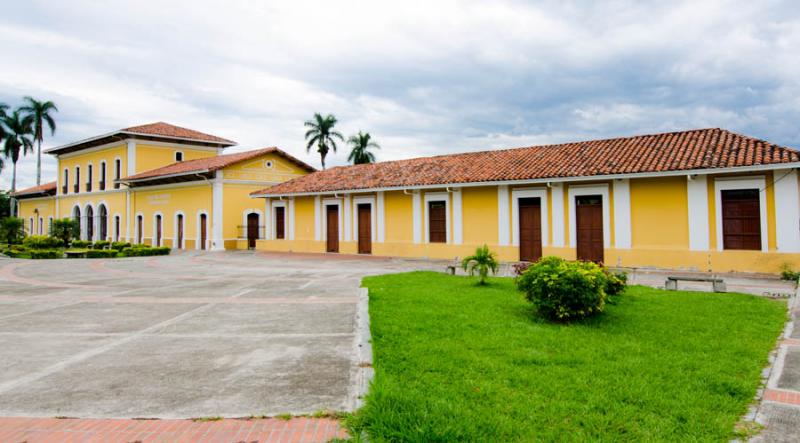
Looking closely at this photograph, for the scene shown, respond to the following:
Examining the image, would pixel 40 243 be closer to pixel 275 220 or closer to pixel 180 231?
pixel 180 231

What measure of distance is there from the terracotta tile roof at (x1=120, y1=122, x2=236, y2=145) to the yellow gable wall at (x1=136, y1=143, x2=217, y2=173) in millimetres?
874

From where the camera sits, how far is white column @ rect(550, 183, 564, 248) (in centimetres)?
1578

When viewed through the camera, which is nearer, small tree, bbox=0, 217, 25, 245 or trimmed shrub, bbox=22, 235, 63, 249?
trimmed shrub, bbox=22, 235, 63, 249

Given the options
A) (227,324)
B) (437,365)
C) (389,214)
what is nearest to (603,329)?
(437,365)

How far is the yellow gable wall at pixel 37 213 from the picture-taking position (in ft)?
140

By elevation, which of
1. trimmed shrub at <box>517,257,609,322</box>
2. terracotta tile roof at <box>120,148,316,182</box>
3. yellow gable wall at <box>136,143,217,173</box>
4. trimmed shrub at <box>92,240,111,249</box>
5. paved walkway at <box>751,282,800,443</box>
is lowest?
paved walkway at <box>751,282,800,443</box>

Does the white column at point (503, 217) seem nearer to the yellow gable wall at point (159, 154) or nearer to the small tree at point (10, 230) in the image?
the yellow gable wall at point (159, 154)

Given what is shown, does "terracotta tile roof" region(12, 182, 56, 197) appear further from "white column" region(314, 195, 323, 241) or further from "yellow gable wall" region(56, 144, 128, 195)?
"white column" region(314, 195, 323, 241)

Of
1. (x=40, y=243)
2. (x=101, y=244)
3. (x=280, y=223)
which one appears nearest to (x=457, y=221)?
(x=280, y=223)

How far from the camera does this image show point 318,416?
343cm

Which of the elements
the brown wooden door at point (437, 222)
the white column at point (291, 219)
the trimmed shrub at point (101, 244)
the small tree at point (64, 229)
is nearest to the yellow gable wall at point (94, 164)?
the small tree at point (64, 229)

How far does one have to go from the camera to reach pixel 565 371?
4.32 metres

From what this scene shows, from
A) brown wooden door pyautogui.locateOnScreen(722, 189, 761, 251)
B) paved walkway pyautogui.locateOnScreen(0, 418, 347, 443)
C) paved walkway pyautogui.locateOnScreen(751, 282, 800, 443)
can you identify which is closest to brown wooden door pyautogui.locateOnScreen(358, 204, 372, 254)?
brown wooden door pyautogui.locateOnScreen(722, 189, 761, 251)

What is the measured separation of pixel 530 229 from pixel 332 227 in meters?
9.60
